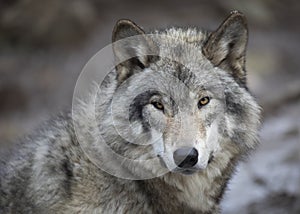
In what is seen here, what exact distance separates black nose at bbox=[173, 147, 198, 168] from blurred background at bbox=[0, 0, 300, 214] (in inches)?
210

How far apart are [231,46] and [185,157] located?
4.30 feet

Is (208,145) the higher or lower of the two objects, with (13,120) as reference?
lower

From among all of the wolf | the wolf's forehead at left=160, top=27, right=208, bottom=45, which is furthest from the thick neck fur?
the wolf's forehead at left=160, top=27, right=208, bottom=45

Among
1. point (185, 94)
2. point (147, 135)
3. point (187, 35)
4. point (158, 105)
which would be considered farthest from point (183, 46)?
point (147, 135)

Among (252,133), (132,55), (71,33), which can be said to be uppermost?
(71,33)

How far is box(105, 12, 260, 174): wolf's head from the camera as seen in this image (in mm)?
5344

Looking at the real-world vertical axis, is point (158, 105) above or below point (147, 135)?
above

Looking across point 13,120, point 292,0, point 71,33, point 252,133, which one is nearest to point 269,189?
point 252,133

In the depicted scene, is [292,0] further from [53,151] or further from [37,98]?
[53,151]

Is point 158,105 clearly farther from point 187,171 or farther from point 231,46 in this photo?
point 231,46

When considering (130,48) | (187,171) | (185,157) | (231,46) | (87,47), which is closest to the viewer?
(185,157)

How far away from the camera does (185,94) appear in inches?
214

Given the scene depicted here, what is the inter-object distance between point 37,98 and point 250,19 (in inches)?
220

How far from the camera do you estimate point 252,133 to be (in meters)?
5.93
